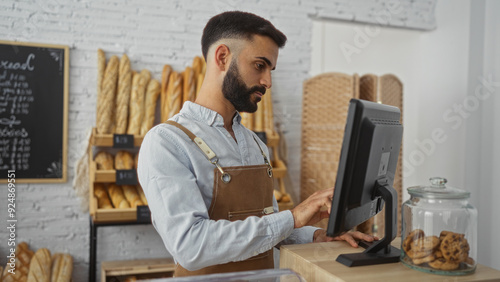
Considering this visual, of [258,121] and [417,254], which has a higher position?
[258,121]

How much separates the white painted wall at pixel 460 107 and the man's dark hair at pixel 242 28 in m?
2.41

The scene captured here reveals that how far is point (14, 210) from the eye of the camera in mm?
2920

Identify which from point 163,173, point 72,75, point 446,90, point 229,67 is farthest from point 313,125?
point 163,173

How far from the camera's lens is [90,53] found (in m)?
3.04

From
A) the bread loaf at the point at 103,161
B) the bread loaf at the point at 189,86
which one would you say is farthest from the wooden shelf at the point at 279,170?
the bread loaf at the point at 103,161

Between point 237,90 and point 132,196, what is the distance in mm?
1634

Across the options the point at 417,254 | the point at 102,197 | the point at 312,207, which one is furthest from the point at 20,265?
the point at 417,254

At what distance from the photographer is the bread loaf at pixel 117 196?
2754mm

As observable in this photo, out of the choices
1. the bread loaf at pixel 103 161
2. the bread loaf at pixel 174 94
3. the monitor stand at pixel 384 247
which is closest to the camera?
the monitor stand at pixel 384 247

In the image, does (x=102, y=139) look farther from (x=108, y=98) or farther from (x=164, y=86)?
(x=164, y=86)

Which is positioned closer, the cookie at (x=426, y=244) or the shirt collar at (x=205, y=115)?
the cookie at (x=426, y=244)

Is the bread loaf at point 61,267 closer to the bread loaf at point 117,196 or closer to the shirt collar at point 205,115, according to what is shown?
the bread loaf at point 117,196

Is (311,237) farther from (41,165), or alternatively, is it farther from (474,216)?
(41,165)

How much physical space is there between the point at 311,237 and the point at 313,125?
200 cm
